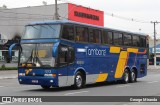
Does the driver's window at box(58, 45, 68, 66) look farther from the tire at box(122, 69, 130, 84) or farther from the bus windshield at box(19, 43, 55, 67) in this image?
the tire at box(122, 69, 130, 84)

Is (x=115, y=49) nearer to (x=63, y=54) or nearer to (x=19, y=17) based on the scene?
(x=63, y=54)

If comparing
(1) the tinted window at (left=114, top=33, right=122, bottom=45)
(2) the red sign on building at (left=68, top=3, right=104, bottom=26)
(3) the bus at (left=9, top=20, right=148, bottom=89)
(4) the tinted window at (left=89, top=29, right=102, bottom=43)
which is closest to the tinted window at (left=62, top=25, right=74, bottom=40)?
(3) the bus at (left=9, top=20, right=148, bottom=89)

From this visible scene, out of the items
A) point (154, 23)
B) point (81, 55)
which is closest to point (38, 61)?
point (81, 55)

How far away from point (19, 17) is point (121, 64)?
1990 inches

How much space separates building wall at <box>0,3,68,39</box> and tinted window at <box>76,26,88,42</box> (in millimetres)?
48104

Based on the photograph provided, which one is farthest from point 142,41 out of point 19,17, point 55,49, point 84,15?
point 19,17

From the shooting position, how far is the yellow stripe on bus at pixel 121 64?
84.5 ft

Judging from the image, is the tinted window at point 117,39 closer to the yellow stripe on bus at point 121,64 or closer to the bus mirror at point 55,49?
the yellow stripe on bus at point 121,64

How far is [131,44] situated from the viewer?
89.7ft

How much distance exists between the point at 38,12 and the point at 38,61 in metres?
53.3

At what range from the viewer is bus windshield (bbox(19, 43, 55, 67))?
19.5 meters

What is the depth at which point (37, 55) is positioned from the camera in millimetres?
19688

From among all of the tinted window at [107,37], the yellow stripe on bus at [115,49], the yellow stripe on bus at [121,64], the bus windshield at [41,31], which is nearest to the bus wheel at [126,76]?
the yellow stripe on bus at [121,64]

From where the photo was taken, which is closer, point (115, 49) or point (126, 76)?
point (115, 49)
